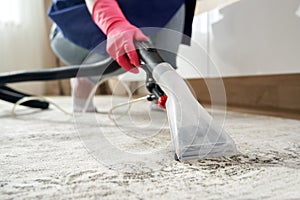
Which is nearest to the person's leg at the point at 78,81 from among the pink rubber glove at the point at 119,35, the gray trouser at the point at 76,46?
the gray trouser at the point at 76,46

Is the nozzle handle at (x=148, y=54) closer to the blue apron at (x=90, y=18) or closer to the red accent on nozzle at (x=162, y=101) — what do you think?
the red accent on nozzle at (x=162, y=101)

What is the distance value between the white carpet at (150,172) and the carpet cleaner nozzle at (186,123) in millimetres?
16

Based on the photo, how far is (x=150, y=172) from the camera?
15.9 inches

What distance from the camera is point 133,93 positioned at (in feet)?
2.32

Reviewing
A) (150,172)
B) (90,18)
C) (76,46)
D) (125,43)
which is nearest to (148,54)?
(125,43)

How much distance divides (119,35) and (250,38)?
1.84 ft

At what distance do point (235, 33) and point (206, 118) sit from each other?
0.64 m

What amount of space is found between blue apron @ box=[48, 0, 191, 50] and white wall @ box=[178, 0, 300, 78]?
0.55 feet

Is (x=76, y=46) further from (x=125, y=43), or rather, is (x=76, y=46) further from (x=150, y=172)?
(x=150, y=172)

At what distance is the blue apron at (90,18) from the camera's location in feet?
3.14

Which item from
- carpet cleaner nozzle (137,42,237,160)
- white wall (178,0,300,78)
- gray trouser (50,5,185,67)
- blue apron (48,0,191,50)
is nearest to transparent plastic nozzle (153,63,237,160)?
carpet cleaner nozzle (137,42,237,160)

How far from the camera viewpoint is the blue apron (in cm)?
96

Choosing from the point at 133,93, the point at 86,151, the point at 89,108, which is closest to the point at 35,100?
the point at 89,108

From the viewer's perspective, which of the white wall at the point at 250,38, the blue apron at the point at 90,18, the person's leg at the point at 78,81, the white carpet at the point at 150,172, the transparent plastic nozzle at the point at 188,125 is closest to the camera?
the white carpet at the point at 150,172
